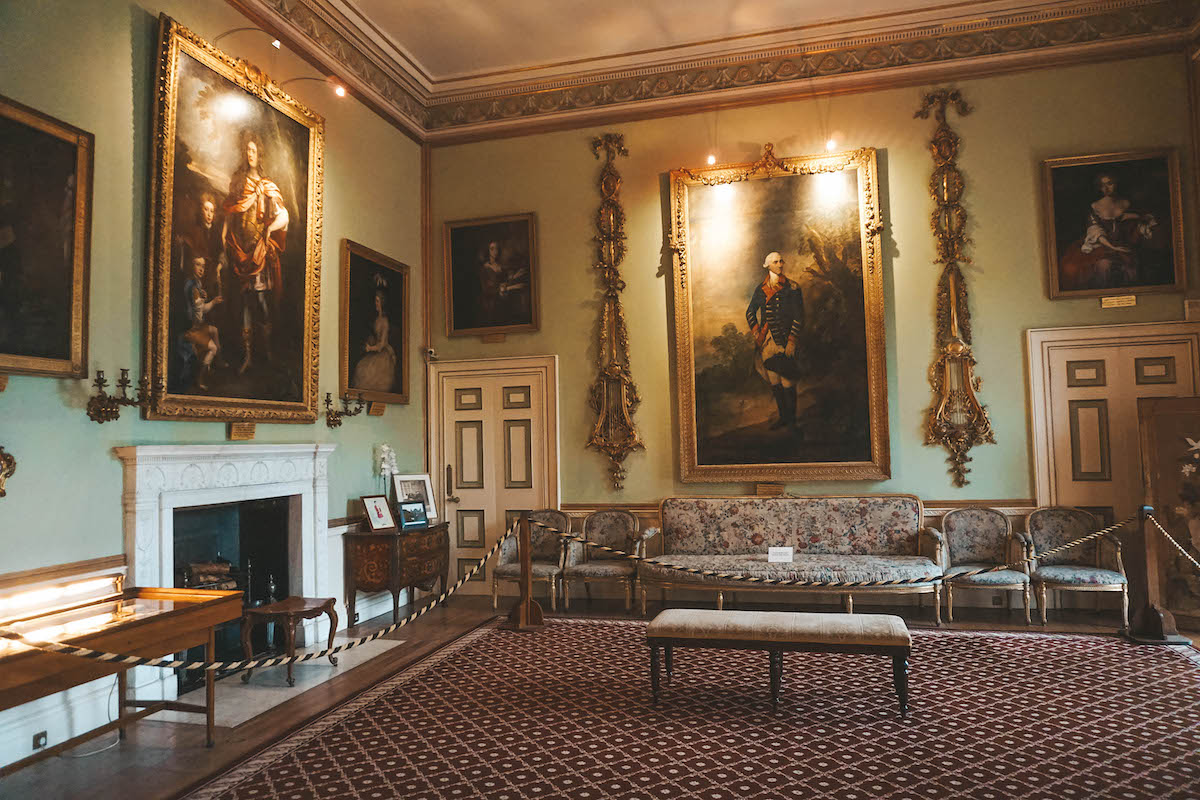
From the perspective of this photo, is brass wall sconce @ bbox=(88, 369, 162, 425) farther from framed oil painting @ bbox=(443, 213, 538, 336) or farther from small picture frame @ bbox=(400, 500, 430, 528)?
framed oil painting @ bbox=(443, 213, 538, 336)

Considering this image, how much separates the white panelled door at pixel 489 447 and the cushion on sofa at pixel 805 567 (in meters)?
1.71

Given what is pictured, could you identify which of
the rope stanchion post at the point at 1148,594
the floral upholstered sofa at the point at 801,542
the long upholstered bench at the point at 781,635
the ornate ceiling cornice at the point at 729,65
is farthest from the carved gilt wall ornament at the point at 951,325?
the long upholstered bench at the point at 781,635

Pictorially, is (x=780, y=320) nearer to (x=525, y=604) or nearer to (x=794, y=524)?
(x=794, y=524)

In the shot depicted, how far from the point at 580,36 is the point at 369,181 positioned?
101 inches

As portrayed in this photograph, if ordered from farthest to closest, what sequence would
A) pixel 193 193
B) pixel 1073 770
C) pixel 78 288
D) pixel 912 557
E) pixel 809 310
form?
pixel 809 310 < pixel 912 557 < pixel 193 193 < pixel 78 288 < pixel 1073 770

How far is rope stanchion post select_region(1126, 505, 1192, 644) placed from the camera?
590 centimetres

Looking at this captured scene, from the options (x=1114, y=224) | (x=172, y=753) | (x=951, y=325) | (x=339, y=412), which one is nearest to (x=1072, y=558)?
(x=951, y=325)

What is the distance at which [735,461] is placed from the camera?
795 centimetres

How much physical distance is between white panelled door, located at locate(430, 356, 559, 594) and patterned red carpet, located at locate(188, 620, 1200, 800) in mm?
2705

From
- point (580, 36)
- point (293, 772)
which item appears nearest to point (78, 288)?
point (293, 772)

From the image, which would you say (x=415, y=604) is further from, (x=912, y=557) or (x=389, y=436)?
(x=912, y=557)

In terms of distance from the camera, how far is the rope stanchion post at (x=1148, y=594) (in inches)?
232

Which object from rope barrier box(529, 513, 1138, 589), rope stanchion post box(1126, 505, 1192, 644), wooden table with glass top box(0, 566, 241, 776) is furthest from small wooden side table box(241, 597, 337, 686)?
rope stanchion post box(1126, 505, 1192, 644)

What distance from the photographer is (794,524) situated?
7.62 metres
